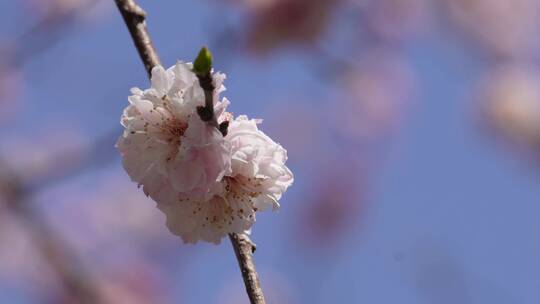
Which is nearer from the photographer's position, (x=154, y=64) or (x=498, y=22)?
(x=154, y=64)

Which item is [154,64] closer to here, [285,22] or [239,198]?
[239,198]

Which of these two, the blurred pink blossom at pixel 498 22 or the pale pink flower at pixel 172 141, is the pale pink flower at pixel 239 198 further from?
the blurred pink blossom at pixel 498 22

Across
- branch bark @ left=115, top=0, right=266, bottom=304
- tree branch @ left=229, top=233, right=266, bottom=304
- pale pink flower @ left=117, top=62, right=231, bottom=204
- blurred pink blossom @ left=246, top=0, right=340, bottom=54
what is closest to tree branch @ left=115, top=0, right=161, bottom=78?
branch bark @ left=115, top=0, right=266, bottom=304

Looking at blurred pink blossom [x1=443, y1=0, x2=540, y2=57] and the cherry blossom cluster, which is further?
blurred pink blossom [x1=443, y1=0, x2=540, y2=57]

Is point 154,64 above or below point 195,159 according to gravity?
above

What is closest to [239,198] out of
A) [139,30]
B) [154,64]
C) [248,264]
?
[248,264]

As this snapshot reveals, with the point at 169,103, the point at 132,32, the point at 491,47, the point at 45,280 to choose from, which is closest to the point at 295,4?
the point at 491,47

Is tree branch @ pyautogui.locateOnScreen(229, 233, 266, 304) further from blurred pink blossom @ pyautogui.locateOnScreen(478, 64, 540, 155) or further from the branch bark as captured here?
blurred pink blossom @ pyautogui.locateOnScreen(478, 64, 540, 155)

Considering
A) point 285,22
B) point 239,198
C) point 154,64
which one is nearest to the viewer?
point 239,198

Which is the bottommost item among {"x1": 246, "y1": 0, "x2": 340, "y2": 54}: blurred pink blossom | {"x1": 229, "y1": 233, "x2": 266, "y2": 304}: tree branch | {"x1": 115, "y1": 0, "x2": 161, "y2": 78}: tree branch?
{"x1": 229, "y1": 233, "x2": 266, "y2": 304}: tree branch
